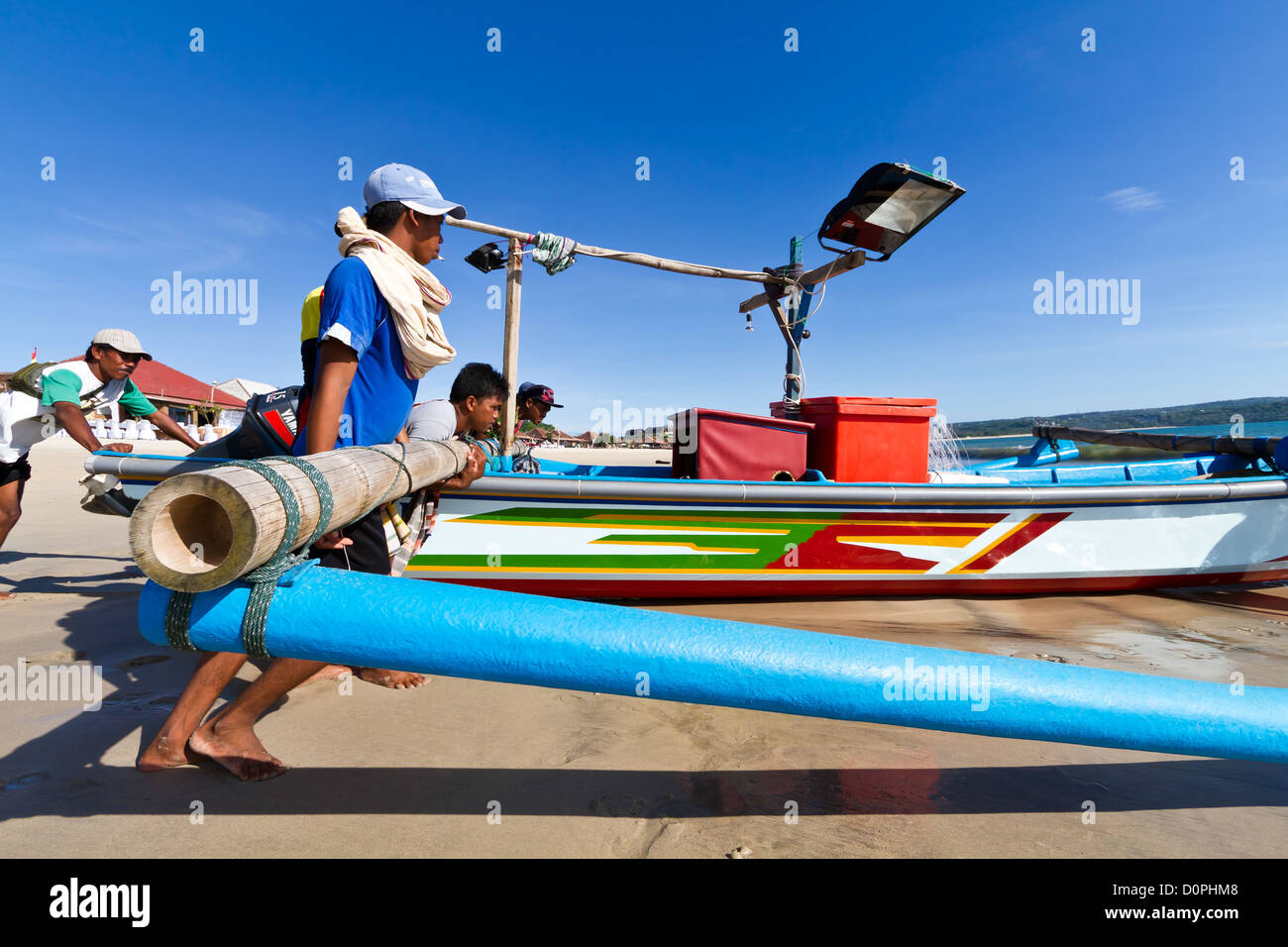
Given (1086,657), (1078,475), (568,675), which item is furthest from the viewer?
(1078,475)

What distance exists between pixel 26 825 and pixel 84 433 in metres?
2.49

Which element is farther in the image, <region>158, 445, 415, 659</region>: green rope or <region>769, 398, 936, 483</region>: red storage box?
<region>769, 398, 936, 483</region>: red storage box

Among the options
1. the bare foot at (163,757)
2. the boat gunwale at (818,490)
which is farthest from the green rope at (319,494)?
the boat gunwale at (818,490)

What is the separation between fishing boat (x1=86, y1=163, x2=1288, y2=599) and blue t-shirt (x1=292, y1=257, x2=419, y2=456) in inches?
57.0

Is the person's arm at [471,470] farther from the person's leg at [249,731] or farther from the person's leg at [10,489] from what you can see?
the person's leg at [10,489]

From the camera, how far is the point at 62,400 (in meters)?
3.23

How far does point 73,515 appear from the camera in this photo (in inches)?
272

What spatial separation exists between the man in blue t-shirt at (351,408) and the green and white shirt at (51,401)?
2491 millimetres

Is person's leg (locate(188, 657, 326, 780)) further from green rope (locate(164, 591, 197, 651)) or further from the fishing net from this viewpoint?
the fishing net

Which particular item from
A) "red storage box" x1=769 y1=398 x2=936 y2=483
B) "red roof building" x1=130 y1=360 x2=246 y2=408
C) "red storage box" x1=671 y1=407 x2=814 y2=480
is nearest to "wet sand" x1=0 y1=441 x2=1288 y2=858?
"red storage box" x1=671 y1=407 x2=814 y2=480

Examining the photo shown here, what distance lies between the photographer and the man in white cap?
3.24 meters

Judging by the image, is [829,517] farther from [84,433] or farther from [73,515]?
[73,515]

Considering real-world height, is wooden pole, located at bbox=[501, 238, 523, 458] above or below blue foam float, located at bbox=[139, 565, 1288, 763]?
above
